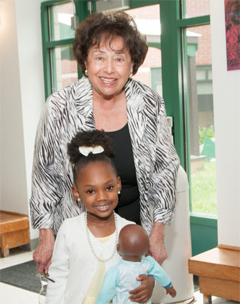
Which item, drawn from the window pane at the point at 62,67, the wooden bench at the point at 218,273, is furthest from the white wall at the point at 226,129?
the window pane at the point at 62,67

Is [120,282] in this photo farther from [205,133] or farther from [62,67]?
[62,67]

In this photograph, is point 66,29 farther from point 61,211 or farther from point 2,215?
point 61,211

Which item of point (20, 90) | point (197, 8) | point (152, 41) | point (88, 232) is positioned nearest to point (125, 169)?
point (88, 232)

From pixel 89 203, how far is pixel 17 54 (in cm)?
357

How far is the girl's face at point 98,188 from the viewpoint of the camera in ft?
6.04

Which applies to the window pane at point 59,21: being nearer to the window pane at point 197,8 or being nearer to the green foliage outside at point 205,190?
the window pane at point 197,8

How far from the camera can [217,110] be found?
3.53 metres

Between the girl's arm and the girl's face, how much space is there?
158mm

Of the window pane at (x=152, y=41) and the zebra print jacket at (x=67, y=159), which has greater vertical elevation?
the window pane at (x=152, y=41)

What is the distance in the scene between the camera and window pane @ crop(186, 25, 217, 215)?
4090 mm

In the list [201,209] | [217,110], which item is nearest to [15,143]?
[201,209]

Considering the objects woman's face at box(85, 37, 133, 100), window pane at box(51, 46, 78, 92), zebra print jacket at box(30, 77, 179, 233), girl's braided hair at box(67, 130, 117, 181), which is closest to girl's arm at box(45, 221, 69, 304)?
zebra print jacket at box(30, 77, 179, 233)

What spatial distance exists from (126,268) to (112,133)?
1.81 feet

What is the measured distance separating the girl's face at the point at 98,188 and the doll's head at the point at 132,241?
113 mm
